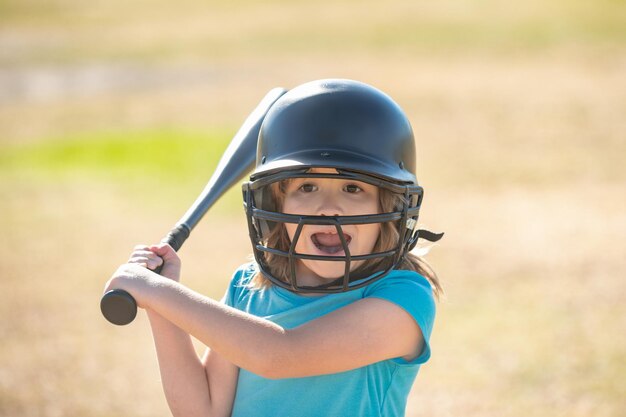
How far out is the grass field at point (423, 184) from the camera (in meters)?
5.96

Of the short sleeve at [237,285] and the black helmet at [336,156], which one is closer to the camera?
the black helmet at [336,156]

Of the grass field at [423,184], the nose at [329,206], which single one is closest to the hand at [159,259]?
the nose at [329,206]

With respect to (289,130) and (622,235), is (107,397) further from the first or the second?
(622,235)

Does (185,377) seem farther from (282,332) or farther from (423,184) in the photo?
(423,184)

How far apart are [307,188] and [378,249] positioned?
259 mm

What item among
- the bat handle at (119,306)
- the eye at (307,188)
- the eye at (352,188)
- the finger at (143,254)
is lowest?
the bat handle at (119,306)

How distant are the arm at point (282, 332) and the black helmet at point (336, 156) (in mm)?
96

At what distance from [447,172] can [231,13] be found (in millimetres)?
25051

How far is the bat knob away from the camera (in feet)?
8.11

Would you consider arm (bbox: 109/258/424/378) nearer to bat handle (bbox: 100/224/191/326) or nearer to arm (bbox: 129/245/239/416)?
bat handle (bbox: 100/224/191/326)

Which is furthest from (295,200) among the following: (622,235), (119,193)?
(119,193)

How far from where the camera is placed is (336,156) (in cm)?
258

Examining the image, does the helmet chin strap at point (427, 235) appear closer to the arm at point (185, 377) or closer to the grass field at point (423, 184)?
the arm at point (185, 377)

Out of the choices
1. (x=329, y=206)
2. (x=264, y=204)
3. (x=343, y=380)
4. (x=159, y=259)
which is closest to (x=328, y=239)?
(x=329, y=206)
